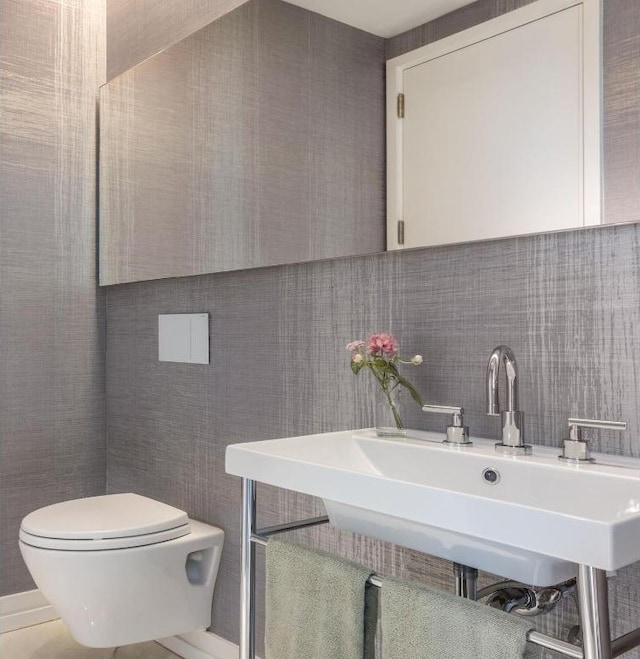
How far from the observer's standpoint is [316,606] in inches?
47.1

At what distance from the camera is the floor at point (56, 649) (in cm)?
209

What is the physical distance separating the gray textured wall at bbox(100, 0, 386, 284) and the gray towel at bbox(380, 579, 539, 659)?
722 millimetres

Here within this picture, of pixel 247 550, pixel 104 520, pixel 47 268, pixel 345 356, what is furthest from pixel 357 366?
pixel 47 268

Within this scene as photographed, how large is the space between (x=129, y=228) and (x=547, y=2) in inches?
57.4

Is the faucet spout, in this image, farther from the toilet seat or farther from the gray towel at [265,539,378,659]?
the toilet seat

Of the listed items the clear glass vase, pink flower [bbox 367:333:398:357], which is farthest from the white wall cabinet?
the clear glass vase

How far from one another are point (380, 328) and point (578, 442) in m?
0.53

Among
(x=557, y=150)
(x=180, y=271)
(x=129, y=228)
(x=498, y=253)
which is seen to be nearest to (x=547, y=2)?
(x=557, y=150)

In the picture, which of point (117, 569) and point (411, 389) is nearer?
point (411, 389)

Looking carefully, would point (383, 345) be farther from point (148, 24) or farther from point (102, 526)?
point (148, 24)

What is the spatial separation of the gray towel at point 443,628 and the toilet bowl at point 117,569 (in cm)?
86

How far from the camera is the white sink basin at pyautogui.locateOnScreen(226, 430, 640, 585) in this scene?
2.60 feet

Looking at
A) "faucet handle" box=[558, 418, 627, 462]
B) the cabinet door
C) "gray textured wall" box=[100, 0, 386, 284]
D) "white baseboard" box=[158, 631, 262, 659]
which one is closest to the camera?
"faucet handle" box=[558, 418, 627, 462]

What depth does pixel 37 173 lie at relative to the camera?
235 centimetres
